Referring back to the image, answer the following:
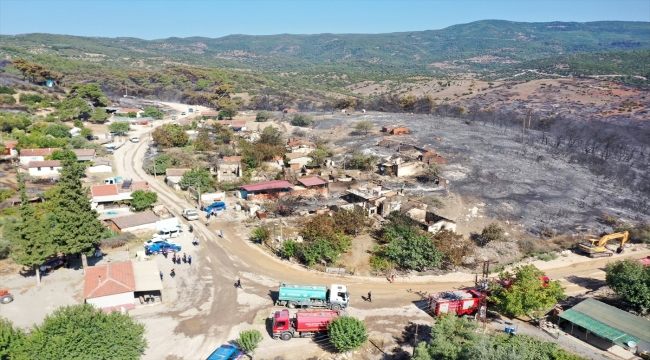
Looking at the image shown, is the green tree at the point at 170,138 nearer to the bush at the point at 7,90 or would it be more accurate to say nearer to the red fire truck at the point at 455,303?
the bush at the point at 7,90

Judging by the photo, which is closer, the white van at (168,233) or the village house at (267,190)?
the white van at (168,233)

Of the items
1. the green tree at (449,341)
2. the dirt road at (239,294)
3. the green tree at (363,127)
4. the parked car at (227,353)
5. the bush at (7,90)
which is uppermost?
the bush at (7,90)

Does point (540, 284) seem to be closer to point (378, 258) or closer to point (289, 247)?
point (378, 258)

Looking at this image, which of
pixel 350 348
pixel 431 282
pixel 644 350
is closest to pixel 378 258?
pixel 431 282

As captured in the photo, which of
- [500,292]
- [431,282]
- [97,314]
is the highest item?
[97,314]

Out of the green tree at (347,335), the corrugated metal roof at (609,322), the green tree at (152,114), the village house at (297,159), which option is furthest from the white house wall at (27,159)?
the corrugated metal roof at (609,322)

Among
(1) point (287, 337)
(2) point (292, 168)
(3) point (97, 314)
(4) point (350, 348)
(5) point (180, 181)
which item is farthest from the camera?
(2) point (292, 168)

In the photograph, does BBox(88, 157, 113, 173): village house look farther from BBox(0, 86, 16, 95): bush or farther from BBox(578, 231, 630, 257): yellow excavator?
BBox(578, 231, 630, 257): yellow excavator
